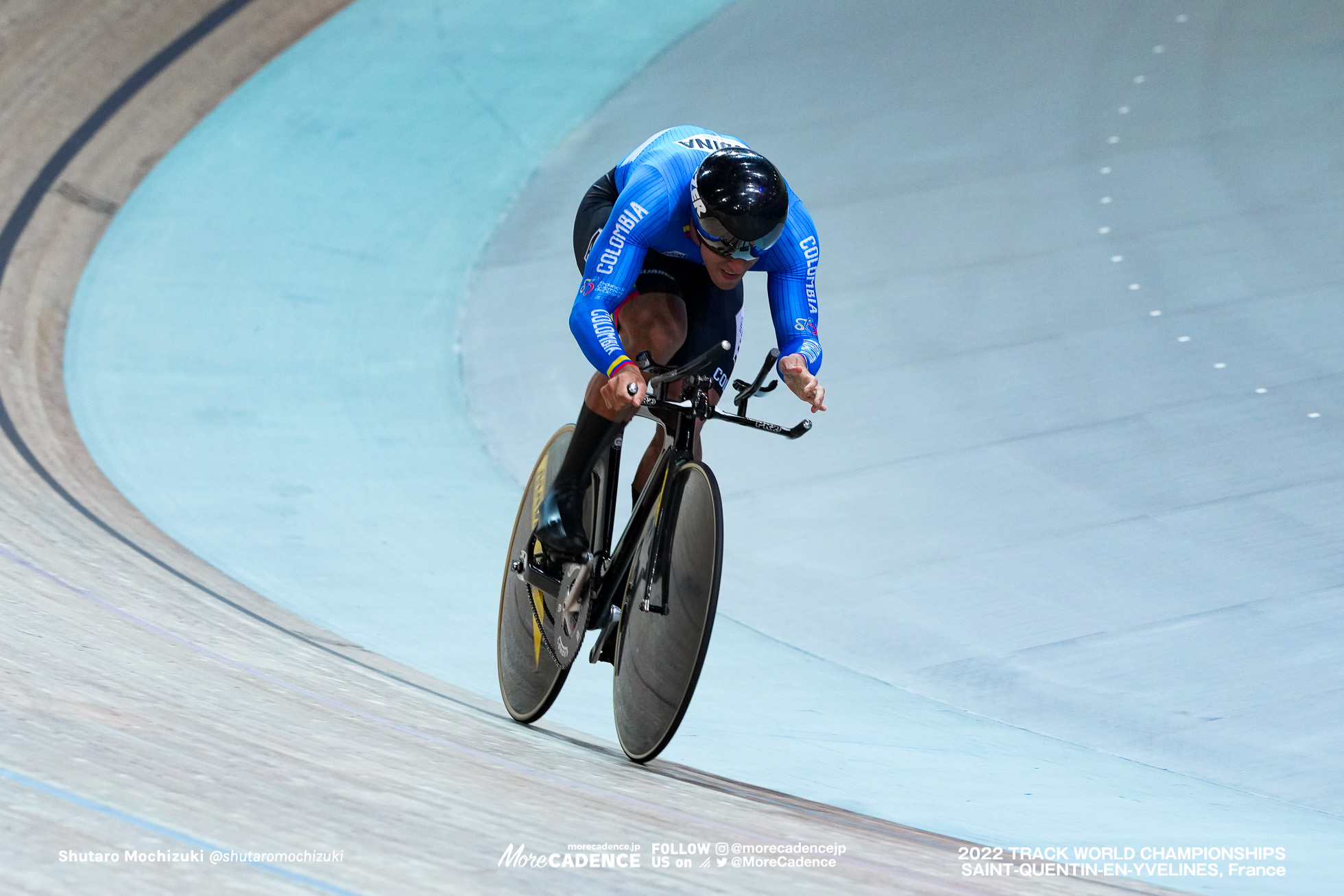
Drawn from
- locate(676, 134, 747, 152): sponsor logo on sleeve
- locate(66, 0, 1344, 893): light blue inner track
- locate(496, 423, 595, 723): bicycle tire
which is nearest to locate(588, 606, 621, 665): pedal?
locate(496, 423, 595, 723): bicycle tire

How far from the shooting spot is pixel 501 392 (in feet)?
16.2

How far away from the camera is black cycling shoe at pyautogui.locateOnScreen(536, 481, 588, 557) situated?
2730 mm

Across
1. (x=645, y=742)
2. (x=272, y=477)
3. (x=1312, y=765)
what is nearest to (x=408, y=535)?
(x=272, y=477)

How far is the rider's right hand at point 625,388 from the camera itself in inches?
92.5

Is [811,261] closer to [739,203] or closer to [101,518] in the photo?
[739,203]

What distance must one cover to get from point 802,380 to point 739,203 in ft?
1.17

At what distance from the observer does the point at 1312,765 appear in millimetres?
2834

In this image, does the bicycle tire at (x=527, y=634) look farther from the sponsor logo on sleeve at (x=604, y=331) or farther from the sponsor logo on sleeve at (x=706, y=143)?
the sponsor logo on sleeve at (x=706, y=143)

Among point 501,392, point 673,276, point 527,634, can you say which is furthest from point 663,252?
point 501,392

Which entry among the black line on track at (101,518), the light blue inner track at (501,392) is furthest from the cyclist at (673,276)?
the light blue inner track at (501,392)

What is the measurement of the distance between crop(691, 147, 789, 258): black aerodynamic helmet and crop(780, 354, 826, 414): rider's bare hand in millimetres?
226

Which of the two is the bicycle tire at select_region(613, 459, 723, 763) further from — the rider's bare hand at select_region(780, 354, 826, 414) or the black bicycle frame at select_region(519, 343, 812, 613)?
the rider's bare hand at select_region(780, 354, 826, 414)

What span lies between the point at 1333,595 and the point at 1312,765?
2.35ft

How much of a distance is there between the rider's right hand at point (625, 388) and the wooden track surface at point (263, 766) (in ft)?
2.14
